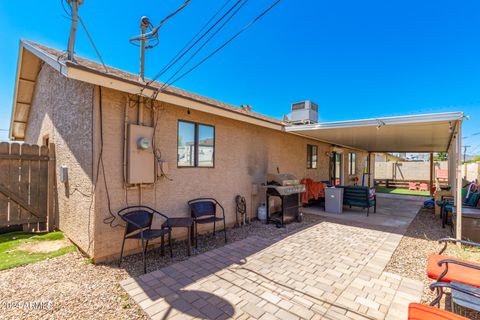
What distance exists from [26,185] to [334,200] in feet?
32.1

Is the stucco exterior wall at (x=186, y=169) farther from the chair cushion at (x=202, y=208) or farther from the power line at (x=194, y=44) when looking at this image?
the power line at (x=194, y=44)

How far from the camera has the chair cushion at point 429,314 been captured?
6.20 feet

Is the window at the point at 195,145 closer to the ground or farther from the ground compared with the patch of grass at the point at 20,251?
farther from the ground

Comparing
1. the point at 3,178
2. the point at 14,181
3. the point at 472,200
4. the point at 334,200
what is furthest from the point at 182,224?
the point at 472,200

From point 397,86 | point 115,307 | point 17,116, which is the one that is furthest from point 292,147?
point 17,116

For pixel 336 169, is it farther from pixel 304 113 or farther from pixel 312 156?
pixel 304 113

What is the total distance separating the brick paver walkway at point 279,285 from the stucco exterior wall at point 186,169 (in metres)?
1.36

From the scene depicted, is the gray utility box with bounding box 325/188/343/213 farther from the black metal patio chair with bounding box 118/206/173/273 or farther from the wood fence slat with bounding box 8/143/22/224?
the wood fence slat with bounding box 8/143/22/224

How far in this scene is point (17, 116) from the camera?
943cm

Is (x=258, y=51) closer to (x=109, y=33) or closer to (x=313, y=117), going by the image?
(x=313, y=117)

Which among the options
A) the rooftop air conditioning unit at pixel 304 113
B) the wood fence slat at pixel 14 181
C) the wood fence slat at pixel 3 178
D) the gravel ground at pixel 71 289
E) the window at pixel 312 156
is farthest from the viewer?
the window at pixel 312 156

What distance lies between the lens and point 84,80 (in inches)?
137

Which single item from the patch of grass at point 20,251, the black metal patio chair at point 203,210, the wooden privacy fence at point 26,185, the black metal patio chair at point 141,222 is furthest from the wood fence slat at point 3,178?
the black metal patio chair at point 203,210

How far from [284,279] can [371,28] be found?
959cm
